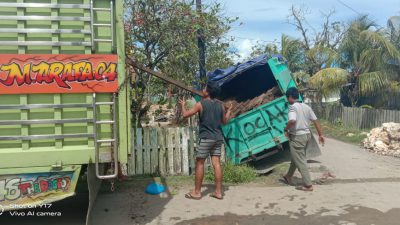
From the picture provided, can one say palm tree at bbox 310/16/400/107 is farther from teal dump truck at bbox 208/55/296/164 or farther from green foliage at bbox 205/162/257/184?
green foliage at bbox 205/162/257/184

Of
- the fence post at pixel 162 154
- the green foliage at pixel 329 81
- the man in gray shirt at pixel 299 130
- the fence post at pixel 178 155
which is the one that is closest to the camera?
the man in gray shirt at pixel 299 130

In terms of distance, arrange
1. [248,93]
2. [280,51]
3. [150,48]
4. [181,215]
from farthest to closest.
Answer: [280,51] < [248,93] < [150,48] < [181,215]

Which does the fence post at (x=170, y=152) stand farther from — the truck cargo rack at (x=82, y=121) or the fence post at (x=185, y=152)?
the truck cargo rack at (x=82, y=121)

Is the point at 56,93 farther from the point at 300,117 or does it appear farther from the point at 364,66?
the point at 364,66

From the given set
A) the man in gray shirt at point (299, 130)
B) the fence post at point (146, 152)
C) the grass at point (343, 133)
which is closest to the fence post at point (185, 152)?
the fence post at point (146, 152)

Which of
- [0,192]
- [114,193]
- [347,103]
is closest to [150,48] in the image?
[114,193]

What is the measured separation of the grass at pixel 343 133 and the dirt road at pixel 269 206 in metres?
7.55

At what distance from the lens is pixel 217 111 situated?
20.0 ft

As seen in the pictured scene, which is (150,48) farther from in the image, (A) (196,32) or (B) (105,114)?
(B) (105,114)

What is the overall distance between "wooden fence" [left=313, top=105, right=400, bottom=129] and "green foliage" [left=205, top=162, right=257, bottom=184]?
38.5ft

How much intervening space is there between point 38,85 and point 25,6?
824mm

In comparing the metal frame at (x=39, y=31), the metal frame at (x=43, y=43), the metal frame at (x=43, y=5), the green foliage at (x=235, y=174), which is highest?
the metal frame at (x=43, y=5)

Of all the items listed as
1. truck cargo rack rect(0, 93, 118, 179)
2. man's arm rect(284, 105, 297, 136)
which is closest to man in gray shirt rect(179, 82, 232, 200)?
man's arm rect(284, 105, 297, 136)

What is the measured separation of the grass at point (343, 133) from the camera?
48.1 feet
